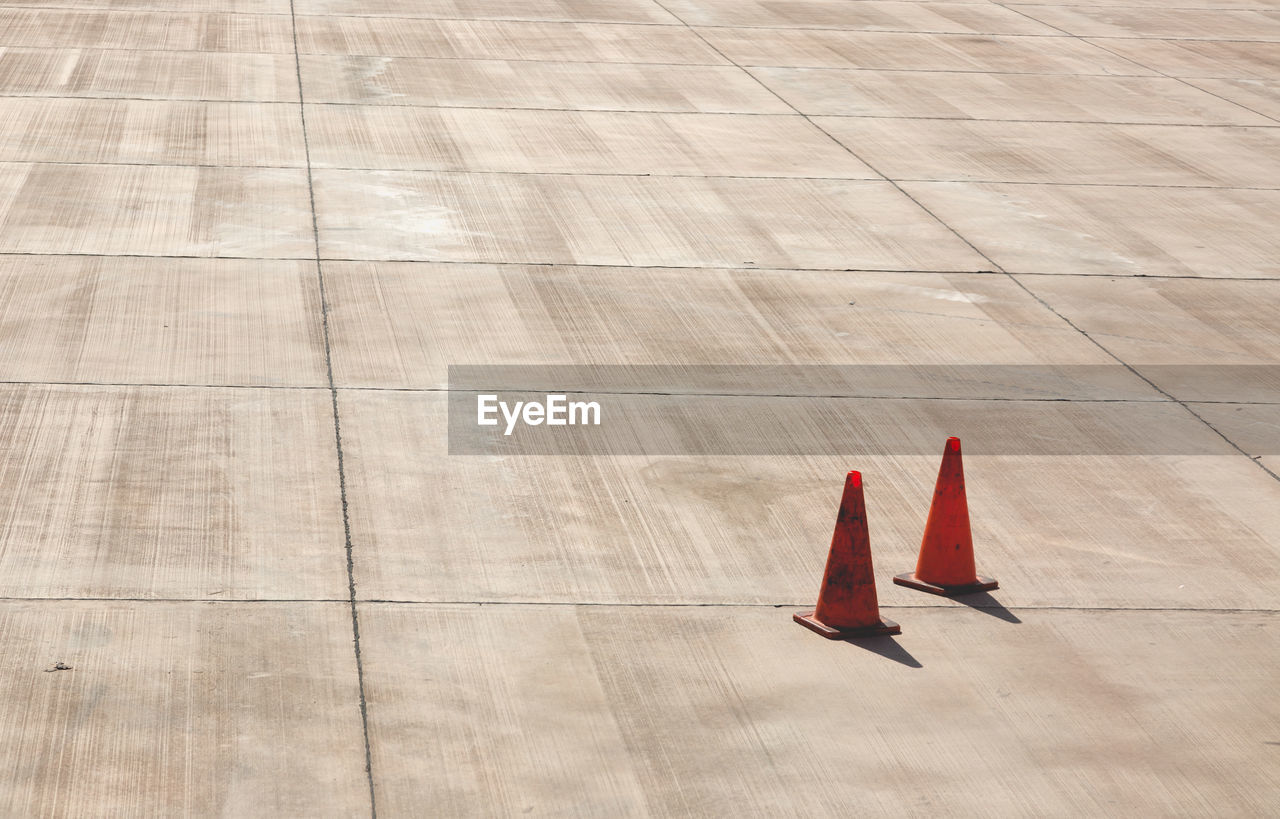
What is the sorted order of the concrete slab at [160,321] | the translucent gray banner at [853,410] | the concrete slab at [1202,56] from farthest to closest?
the concrete slab at [1202,56] < the concrete slab at [160,321] < the translucent gray banner at [853,410]

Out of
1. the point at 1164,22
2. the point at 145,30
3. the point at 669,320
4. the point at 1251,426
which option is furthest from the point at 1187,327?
the point at 1164,22

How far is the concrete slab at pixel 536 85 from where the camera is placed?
45.6 feet

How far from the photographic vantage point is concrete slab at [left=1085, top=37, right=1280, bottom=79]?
1702 cm

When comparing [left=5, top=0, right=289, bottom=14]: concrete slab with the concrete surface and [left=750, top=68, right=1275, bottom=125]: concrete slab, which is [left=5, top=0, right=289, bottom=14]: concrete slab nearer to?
the concrete surface

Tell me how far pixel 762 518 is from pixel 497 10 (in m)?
13.0

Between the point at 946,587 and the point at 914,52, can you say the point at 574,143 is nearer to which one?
the point at 914,52

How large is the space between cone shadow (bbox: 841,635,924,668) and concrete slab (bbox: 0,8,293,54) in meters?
11.4

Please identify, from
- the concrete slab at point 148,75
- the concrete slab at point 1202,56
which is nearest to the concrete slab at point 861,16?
the concrete slab at point 1202,56

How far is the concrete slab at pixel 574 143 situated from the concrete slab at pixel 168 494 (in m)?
4.60

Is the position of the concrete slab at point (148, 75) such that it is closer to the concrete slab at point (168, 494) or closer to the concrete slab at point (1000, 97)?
the concrete slab at point (1000, 97)

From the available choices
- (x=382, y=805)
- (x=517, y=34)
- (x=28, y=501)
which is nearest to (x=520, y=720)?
(x=382, y=805)

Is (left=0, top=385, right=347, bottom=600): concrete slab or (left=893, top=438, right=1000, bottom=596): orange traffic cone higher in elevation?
(left=893, top=438, right=1000, bottom=596): orange traffic cone

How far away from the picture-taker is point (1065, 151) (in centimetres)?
1320

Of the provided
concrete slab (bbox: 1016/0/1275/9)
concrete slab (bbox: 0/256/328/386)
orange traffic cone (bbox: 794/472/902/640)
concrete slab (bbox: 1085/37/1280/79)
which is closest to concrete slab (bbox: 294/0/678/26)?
concrete slab (bbox: 1085/37/1280/79)
